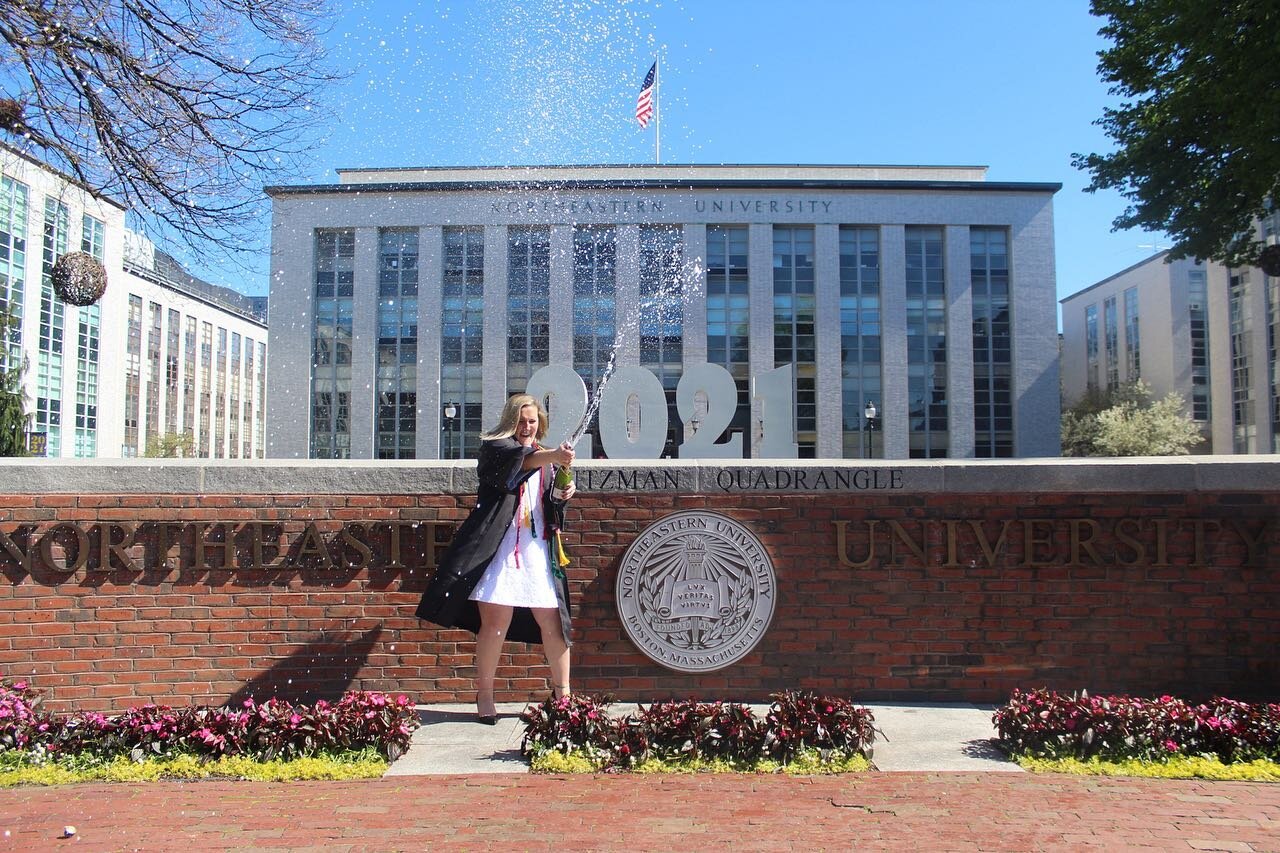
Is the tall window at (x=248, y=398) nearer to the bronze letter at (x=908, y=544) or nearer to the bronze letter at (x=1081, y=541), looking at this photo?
the bronze letter at (x=908, y=544)

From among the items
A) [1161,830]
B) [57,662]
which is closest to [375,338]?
[57,662]

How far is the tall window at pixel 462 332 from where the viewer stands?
4991 centimetres

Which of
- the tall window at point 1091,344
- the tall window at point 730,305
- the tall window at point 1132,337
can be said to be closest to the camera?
the tall window at point 730,305

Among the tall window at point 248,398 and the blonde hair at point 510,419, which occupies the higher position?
the tall window at point 248,398

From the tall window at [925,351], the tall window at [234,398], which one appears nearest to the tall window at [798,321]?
the tall window at [925,351]

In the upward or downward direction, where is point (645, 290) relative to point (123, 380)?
upward

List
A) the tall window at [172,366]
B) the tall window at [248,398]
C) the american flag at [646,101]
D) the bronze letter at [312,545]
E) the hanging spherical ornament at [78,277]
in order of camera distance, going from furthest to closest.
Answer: the tall window at [248,398] → the tall window at [172,366] → the american flag at [646,101] → the hanging spherical ornament at [78,277] → the bronze letter at [312,545]

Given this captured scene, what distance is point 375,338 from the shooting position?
165 feet

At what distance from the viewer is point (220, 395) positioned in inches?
3120

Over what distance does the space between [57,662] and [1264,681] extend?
7.57 metres

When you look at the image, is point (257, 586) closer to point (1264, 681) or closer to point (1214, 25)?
point (1264, 681)

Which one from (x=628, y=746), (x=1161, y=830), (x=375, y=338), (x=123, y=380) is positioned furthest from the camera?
(x=123, y=380)

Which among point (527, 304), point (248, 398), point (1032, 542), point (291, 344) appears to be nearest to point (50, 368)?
point (291, 344)

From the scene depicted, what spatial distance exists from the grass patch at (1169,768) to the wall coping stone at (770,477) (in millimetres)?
1877
